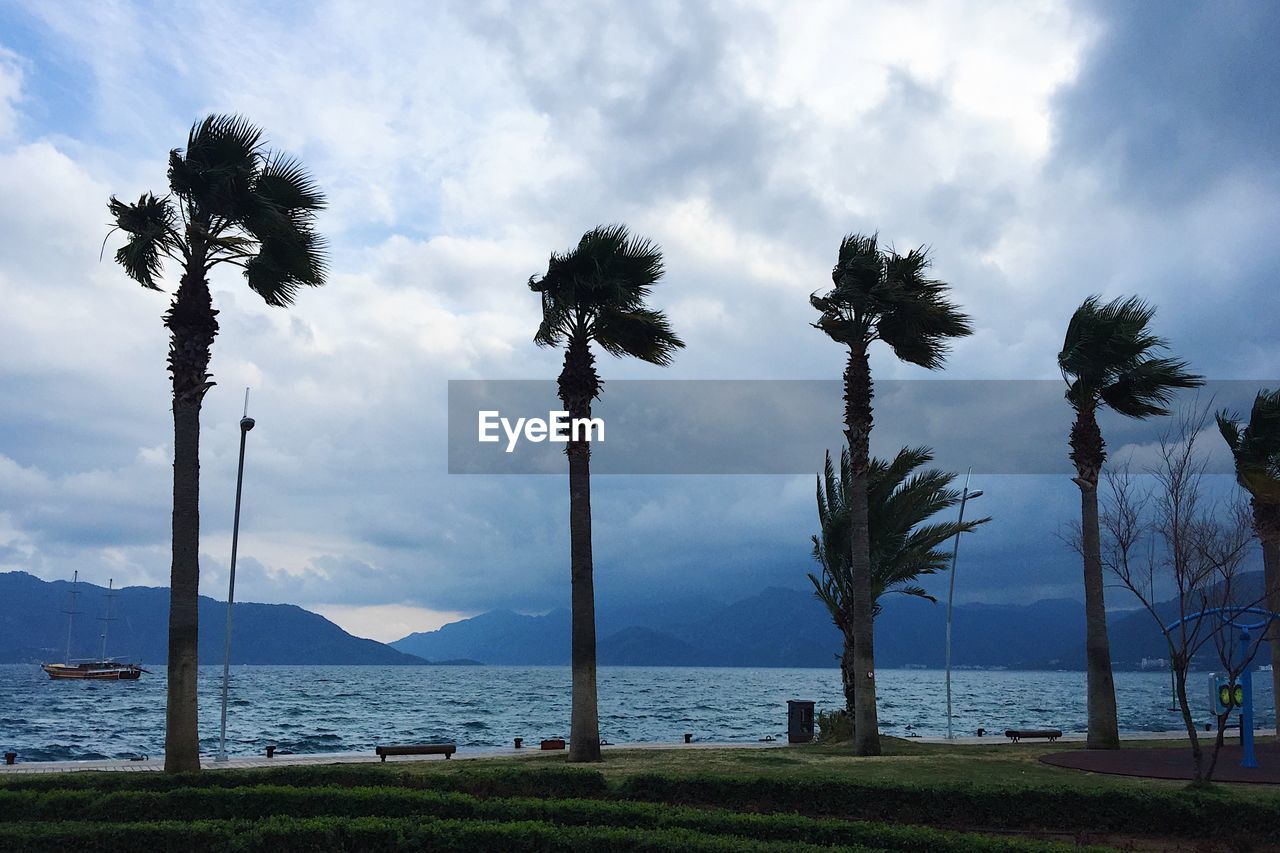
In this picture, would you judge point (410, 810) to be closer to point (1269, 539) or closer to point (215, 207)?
point (215, 207)

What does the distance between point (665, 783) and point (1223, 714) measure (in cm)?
961

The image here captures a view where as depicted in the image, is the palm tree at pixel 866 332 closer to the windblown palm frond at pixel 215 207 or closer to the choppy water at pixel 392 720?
the windblown palm frond at pixel 215 207

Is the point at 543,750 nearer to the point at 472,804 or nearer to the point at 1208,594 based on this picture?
the point at 472,804

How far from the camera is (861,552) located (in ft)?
83.1

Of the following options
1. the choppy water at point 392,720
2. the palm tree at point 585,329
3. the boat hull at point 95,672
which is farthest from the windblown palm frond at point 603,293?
the boat hull at point 95,672

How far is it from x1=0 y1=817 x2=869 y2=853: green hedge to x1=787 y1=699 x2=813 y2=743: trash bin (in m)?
19.9

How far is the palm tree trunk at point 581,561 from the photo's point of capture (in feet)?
73.6

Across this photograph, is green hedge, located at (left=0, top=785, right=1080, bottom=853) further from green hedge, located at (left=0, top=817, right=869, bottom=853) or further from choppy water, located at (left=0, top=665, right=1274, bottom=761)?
choppy water, located at (left=0, top=665, right=1274, bottom=761)

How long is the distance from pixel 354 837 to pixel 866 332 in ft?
58.9

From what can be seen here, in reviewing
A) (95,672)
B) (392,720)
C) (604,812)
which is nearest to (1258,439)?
(604,812)

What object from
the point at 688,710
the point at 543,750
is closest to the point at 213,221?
the point at 543,750

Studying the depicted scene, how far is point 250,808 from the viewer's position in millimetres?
14898

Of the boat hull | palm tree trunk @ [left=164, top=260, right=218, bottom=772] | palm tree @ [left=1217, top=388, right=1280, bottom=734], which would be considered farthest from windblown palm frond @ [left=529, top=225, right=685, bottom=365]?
the boat hull

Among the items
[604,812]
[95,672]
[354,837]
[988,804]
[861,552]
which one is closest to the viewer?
[354,837]
